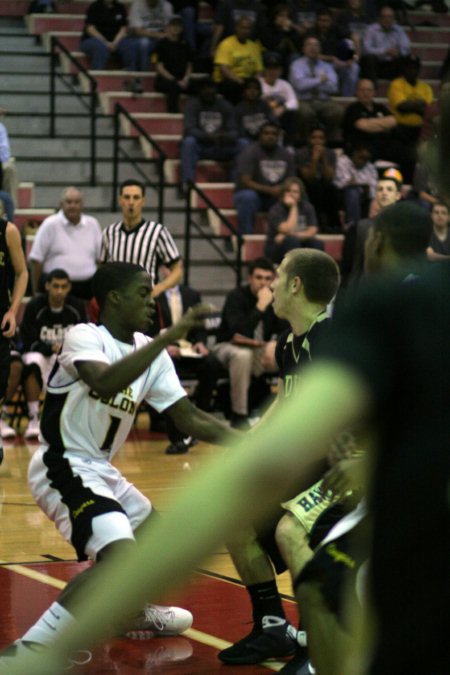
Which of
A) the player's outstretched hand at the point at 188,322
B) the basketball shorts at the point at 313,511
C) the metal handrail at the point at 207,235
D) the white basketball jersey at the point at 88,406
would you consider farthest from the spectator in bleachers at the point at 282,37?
the player's outstretched hand at the point at 188,322

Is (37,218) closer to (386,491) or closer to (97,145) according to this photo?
(97,145)

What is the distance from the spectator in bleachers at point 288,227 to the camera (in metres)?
12.9

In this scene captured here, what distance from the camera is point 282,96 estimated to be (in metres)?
15.5

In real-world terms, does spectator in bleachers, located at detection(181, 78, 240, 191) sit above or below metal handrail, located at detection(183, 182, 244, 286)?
above

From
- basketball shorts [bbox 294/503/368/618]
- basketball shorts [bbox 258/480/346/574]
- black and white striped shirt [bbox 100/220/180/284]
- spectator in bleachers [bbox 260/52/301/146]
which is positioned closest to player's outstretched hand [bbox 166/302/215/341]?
basketball shorts [bbox 294/503/368/618]

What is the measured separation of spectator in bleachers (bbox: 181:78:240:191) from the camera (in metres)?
14.9

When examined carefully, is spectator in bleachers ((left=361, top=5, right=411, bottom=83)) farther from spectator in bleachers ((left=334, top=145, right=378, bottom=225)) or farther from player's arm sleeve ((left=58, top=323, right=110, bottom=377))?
player's arm sleeve ((left=58, top=323, right=110, bottom=377))

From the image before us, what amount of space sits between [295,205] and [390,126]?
342 cm

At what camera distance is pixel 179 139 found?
15406 mm

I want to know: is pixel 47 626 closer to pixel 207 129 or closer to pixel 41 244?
pixel 41 244

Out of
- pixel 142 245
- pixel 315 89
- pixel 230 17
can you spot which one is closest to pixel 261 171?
pixel 315 89

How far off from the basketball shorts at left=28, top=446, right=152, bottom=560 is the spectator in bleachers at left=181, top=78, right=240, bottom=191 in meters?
10.2

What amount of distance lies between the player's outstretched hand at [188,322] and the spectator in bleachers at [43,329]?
295 inches

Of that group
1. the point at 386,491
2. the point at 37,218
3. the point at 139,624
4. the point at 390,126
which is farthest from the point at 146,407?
the point at 386,491
